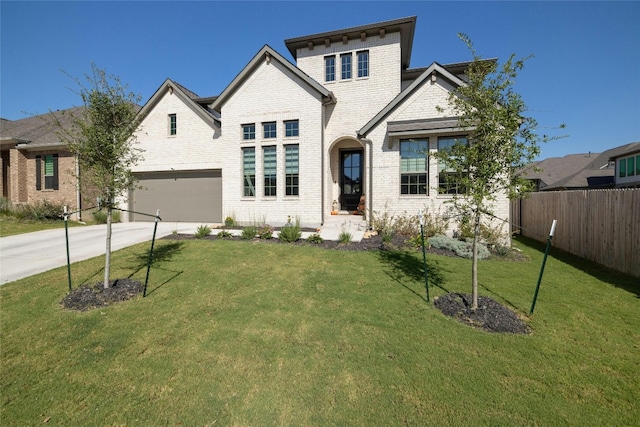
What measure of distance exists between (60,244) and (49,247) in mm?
359

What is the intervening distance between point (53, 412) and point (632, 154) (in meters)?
36.2

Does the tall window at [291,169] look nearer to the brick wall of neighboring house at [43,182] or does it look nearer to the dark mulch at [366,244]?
the dark mulch at [366,244]

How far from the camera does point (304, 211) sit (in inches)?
497

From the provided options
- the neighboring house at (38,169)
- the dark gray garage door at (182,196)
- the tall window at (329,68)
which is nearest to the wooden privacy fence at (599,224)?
the tall window at (329,68)

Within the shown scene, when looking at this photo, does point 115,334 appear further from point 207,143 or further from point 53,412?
point 207,143

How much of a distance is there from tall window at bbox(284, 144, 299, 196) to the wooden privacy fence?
28.6ft

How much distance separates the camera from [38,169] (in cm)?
1769

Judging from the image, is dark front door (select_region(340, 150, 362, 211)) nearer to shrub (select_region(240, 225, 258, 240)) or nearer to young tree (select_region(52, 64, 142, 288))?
shrub (select_region(240, 225, 258, 240))

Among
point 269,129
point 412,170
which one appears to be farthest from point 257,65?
point 412,170

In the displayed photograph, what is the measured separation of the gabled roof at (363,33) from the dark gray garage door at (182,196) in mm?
8330

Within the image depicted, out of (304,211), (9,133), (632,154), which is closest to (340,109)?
(304,211)

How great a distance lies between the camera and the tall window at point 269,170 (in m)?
13.0

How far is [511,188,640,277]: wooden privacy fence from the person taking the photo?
6.85m

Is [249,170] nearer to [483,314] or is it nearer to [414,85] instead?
[414,85]
